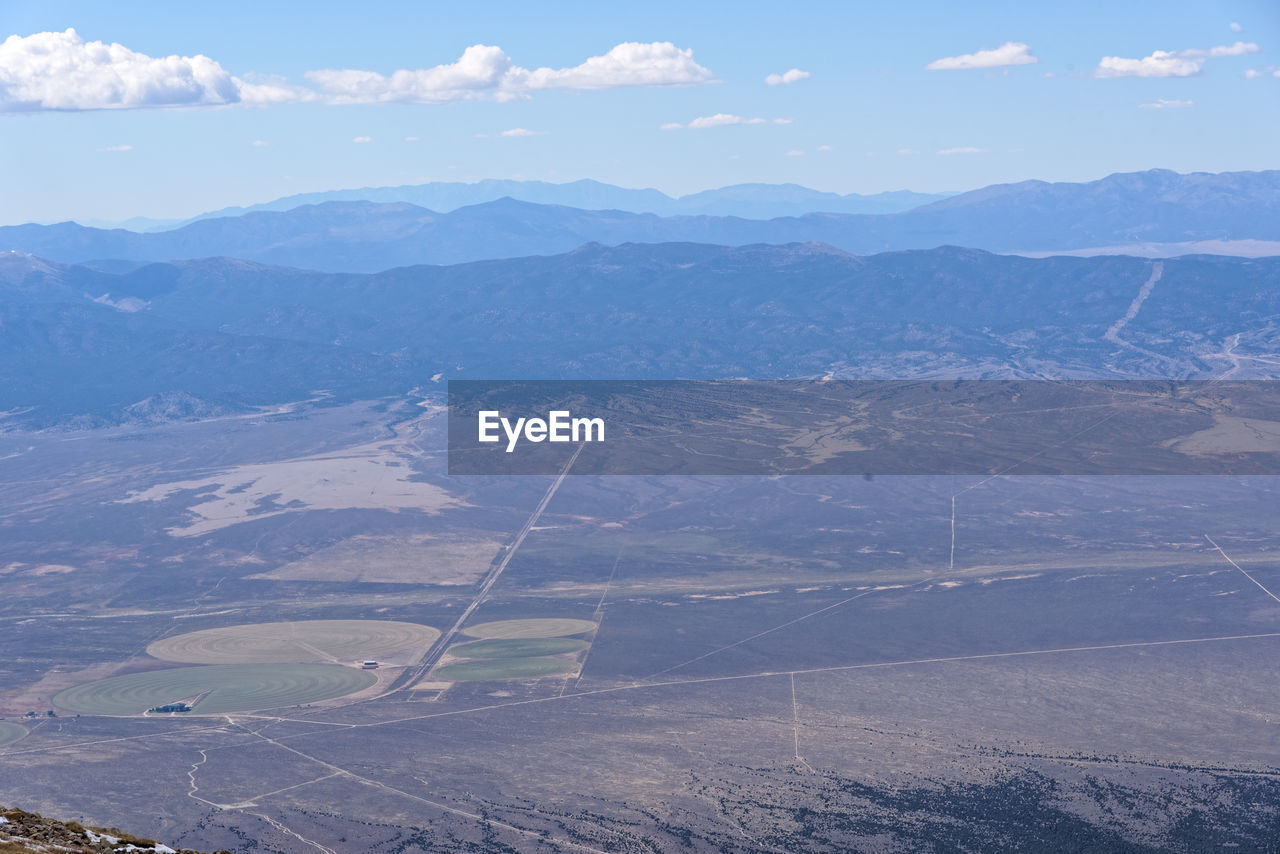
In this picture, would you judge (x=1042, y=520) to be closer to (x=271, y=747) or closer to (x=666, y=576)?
(x=666, y=576)

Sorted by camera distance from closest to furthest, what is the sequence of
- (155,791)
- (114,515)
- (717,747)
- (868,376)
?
(155,791)
(717,747)
(114,515)
(868,376)

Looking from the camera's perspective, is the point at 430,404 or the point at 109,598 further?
the point at 430,404

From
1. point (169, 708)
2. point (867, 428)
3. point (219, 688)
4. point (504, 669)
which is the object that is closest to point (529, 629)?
point (504, 669)

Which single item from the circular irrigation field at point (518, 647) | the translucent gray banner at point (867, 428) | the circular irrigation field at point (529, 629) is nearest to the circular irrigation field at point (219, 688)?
the circular irrigation field at point (518, 647)

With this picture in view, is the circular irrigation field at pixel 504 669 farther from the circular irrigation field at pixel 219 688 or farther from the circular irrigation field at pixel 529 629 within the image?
the circular irrigation field at pixel 529 629

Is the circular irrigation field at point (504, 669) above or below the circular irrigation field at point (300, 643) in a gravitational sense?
above

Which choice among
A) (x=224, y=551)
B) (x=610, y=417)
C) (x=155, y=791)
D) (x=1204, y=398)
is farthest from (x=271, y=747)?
(x=1204, y=398)
